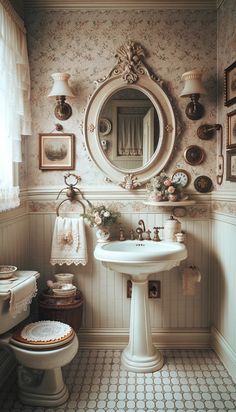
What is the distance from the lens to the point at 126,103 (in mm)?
2828

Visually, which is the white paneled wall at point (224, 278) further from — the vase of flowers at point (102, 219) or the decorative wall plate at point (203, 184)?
the vase of flowers at point (102, 219)

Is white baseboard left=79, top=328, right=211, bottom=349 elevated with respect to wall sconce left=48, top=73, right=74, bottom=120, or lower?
lower

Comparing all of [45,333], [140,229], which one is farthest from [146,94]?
[45,333]

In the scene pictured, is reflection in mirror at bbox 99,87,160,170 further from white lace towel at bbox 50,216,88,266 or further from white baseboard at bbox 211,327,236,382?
white baseboard at bbox 211,327,236,382

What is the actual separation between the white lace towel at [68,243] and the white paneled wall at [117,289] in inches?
4.0

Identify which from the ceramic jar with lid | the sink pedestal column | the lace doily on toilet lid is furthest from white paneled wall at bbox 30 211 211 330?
the lace doily on toilet lid

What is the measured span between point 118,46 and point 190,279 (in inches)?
73.7

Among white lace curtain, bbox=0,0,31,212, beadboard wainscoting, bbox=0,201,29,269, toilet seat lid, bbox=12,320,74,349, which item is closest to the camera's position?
toilet seat lid, bbox=12,320,74,349

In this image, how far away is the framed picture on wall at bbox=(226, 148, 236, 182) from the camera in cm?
246

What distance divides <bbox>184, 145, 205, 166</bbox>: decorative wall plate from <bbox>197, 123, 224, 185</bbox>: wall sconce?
10 centimetres

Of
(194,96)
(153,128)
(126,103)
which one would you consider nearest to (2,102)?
(126,103)

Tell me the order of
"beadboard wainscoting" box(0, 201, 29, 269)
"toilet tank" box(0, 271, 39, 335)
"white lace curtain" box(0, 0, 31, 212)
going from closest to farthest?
"toilet tank" box(0, 271, 39, 335)
"white lace curtain" box(0, 0, 31, 212)
"beadboard wainscoting" box(0, 201, 29, 269)

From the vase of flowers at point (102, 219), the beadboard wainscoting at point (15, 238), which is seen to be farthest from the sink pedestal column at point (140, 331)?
the beadboard wainscoting at point (15, 238)

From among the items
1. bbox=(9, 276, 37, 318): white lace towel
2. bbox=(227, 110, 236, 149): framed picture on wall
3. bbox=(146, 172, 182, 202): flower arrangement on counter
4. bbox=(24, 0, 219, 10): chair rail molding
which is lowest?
bbox=(9, 276, 37, 318): white lace towel
